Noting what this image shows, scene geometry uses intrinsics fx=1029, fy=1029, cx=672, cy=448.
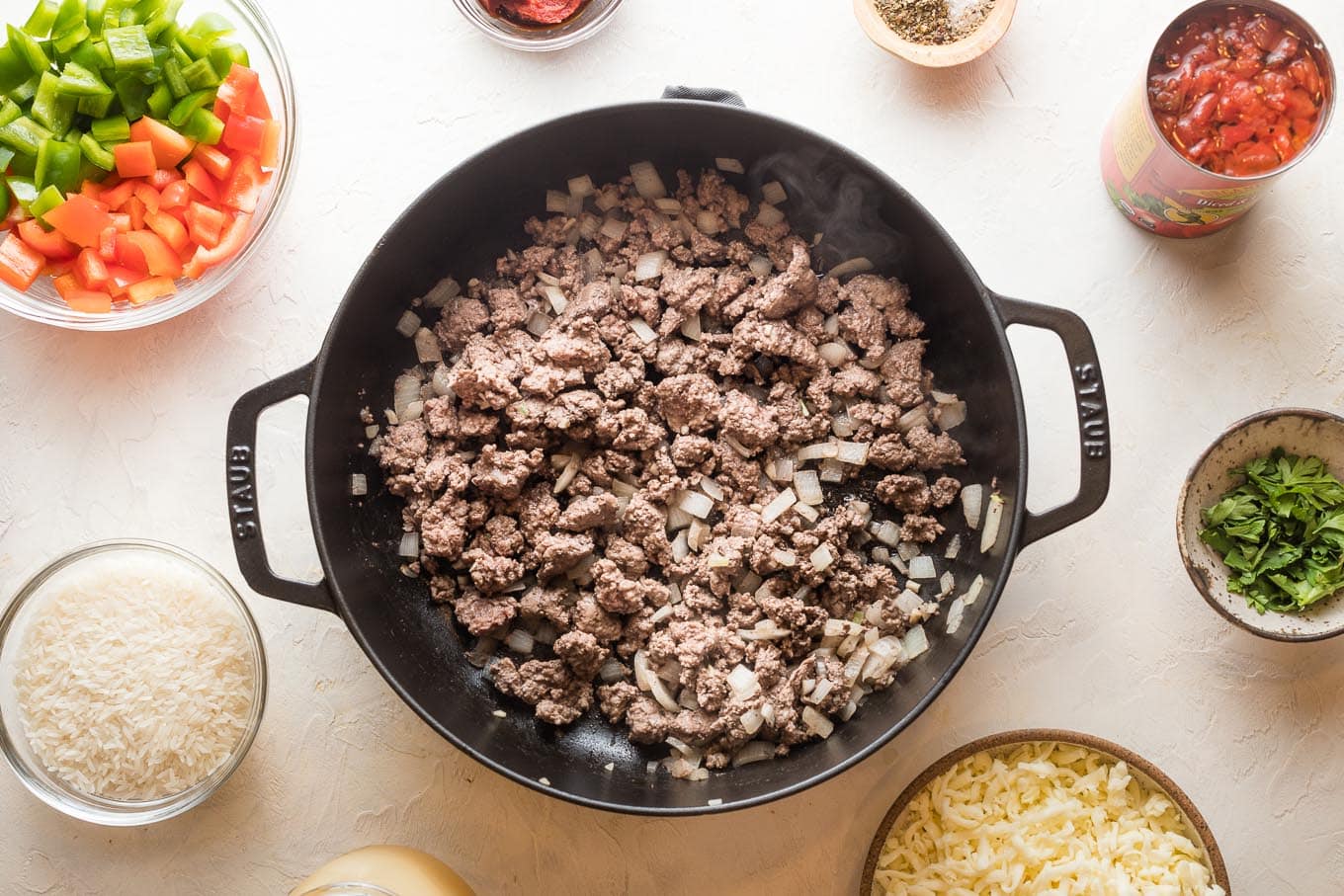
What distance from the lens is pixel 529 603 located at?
2.27 m

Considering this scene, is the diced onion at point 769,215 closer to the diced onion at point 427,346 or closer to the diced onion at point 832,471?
the diced onion at point 832,471

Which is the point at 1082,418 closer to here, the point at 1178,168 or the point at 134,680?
the point at 1178,168

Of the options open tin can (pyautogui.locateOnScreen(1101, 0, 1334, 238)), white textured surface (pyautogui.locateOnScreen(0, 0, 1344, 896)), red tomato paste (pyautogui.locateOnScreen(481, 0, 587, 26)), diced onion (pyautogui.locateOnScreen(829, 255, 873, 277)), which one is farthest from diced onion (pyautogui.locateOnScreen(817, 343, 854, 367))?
red tomato paste (pyautogui.locateOnScreen(481, 0, 587, 26))

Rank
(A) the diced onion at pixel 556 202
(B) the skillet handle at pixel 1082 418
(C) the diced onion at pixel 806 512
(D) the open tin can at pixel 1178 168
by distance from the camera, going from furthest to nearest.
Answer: (A) the diced onion at pixel 556 202, (C) the diced onion at pixel 806 512, (D) the open tin can at pixel 1178 168, (B) the skillet handle at pixel 1082 418

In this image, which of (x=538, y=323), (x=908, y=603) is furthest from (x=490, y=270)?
(x=908, y=603)

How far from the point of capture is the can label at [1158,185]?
2.07m

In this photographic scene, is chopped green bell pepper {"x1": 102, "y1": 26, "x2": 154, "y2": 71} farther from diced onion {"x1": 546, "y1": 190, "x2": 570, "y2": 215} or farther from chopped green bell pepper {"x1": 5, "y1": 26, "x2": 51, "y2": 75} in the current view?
diced onion {"x1": 546, "y1": 190, "x2": 570, "y2": 215}

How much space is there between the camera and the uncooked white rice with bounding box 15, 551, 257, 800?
2.19 metres

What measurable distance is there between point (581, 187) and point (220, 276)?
84cm

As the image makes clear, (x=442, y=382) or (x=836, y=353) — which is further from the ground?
(x=836, y=353)

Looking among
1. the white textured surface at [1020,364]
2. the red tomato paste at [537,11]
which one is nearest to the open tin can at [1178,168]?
the white textured surface at [1020,364]

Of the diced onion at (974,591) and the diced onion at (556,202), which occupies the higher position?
the diced onion at (556,202)

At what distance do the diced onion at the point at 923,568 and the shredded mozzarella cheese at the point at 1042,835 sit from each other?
0.40m

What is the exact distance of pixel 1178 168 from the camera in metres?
2.08
